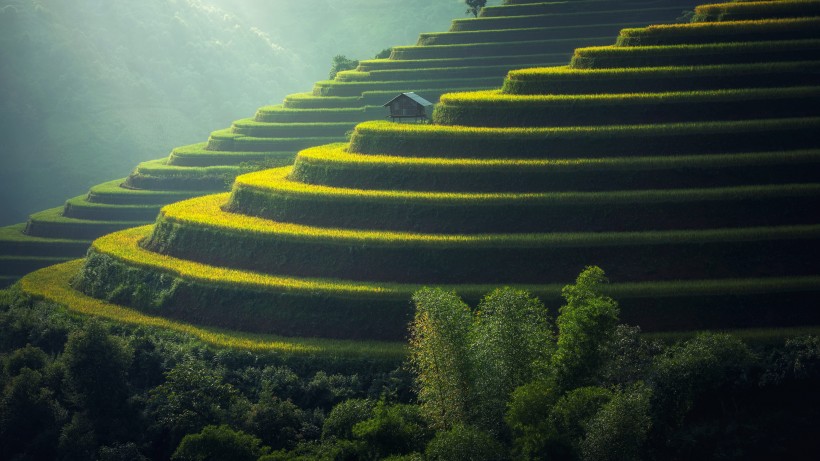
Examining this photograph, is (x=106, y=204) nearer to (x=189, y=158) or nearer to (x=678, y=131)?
(x=189, y=158)

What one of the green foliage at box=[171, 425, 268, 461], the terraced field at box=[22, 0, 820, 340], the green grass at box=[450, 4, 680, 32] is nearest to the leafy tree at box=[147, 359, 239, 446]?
the green foliage at box=[171, 425, 268, 461]

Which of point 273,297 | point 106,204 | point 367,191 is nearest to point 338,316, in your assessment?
point 273,297

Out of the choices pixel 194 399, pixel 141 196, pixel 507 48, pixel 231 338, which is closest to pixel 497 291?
pixel 194 399

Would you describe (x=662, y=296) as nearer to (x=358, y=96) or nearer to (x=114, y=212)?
(x=358, y=96)

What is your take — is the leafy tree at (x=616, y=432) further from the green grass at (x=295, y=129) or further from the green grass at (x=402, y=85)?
the green grass at (x=295, y=129)

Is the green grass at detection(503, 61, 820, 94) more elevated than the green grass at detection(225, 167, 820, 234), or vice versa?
the green grass at detection(503, 61, 820, 94)

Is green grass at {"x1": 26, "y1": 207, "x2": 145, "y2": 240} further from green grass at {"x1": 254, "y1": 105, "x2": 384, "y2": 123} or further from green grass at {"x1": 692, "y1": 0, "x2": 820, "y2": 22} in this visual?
green grass at {"x1": 692, "y1": 0, "x2": 820, "y2": 22}
